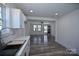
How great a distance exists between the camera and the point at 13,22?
8.59 ft

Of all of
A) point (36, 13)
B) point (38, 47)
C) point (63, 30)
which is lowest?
point (38, 47)

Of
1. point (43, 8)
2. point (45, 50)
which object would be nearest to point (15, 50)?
point (43, 8)

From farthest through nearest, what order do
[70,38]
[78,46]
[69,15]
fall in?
[70,38]
[69,15]
[78,46]

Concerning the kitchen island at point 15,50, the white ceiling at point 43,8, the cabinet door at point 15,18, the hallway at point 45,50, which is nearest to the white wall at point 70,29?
the hallway at point 45,50

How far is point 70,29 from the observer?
423 centimetres

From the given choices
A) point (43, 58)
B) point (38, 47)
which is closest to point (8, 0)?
point (43, 58)

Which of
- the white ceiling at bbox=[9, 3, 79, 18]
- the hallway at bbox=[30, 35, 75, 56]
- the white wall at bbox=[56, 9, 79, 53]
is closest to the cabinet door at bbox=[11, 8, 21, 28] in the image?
the white ceiling at bbox=[9, 3, 79, 18]

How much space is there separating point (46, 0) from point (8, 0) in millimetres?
395

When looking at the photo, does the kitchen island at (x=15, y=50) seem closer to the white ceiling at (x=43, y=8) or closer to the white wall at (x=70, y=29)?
the white ceiling at (x=43, y=8)

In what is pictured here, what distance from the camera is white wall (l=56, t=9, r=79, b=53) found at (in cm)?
369

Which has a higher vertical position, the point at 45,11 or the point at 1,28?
the point at 45,11

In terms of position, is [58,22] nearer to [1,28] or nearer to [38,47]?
[38,47]

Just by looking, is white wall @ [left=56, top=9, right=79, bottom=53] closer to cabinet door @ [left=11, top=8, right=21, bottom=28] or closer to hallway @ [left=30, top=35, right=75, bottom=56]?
hallway @ [left=30, top=35, right=75, bottom=56]

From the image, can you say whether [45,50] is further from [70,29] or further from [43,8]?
[43,8]
